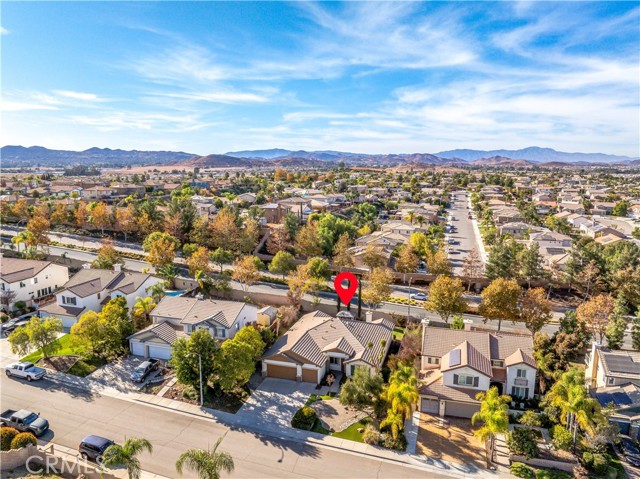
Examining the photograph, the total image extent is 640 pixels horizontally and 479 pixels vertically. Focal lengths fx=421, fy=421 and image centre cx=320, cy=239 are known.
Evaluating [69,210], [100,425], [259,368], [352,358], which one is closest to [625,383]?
[352,358]

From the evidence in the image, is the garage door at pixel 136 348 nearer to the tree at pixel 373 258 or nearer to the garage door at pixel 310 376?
the garage door at pixel 310 376

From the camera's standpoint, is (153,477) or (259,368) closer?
(153,477)

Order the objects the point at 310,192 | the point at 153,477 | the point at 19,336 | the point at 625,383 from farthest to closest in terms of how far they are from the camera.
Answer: the point at 310,192
the point at 19,336
the point at 625,383
the point at 153,477

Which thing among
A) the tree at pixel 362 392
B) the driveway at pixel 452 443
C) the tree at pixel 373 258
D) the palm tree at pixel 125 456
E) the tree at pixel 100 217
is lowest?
the driveway at pixel 452 443

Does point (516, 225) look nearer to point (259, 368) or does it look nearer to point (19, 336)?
point (259, 368)

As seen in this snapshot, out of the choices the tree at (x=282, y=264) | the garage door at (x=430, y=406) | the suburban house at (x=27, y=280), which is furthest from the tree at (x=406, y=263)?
the suburban house at (x=27, y=280)

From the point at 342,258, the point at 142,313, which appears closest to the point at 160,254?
the point at 142,313

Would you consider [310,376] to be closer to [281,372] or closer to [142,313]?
[281,372]
